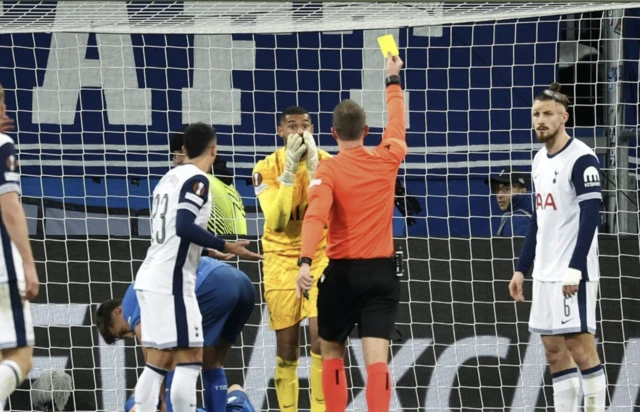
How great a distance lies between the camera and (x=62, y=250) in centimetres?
986

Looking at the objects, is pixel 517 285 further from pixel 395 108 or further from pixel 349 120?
pixel 349 120

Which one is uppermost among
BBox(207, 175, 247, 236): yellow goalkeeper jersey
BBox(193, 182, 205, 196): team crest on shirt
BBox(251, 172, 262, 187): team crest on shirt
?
BBox(193, 182, 205, 196): team crest on shirt

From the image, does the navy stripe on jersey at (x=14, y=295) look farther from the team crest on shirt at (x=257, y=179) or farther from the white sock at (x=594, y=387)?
the white sock at (x=594, y=387)

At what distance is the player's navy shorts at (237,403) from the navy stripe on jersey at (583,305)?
2.26 meters

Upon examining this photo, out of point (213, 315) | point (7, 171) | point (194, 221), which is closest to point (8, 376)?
point (7, 171)

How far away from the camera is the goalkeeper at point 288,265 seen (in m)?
8.30

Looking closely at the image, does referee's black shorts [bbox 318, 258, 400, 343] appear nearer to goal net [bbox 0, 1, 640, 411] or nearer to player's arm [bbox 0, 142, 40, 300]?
player's arm [bbox 0, 142, 40, 300]

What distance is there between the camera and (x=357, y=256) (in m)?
7.30

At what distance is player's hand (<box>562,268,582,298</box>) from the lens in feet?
23.5

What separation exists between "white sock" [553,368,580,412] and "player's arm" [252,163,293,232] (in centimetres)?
189

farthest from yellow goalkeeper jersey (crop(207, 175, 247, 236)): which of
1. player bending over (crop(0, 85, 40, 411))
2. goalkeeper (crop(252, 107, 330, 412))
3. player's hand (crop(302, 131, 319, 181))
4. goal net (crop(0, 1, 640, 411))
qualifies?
player bending over (crop(0, 85, 40, 411))

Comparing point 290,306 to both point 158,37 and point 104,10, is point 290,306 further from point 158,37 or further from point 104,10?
point 158,37

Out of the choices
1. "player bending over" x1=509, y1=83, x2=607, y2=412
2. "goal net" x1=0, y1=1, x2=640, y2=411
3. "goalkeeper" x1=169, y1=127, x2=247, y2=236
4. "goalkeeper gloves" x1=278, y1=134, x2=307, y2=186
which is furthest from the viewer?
"goalkeeper" x1=169, y1=127, x2=247, y2=236

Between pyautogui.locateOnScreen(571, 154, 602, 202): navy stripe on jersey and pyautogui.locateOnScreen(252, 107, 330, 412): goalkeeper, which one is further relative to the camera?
pyautogui.locateOnScreen(252, 107, 330, 412): goalkeeper
